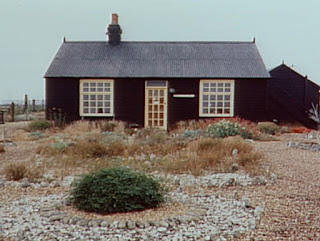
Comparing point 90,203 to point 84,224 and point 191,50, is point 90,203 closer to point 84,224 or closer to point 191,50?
point 84,224

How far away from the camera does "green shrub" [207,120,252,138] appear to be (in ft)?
37.7

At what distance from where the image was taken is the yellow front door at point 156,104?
16.6 meters

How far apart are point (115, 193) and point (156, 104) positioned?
12.3 m

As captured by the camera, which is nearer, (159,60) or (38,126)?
(38,126)

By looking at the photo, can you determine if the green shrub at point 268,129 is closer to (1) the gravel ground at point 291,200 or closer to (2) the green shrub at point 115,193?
(1) the gravel ground at point 291,200

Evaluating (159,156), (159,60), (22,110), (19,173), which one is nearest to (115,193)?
(19,173)

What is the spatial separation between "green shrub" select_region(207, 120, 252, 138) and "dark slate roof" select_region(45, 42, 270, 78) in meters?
4.73

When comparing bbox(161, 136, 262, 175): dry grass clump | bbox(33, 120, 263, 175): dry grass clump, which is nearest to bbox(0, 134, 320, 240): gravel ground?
bbox(161, 136, 262, 175): dry grass clump

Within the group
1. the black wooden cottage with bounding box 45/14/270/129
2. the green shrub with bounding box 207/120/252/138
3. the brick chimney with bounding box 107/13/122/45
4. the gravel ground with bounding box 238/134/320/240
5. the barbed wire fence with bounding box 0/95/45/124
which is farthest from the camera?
the barbed wire fence with bounding box 0/95/45/124

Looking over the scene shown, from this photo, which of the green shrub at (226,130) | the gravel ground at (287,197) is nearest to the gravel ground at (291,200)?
the gravel ground at (287,197)

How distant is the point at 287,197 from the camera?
5293 mm

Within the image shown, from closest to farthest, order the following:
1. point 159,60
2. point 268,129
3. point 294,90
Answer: point 268,129 → point 159,60 → point 294,90

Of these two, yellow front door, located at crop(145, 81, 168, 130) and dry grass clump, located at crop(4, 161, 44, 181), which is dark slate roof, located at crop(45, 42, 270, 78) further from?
dry grass clump, located at crop(4, 161, 44, 181)

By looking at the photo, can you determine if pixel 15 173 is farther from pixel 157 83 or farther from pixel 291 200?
pixel 157 83
